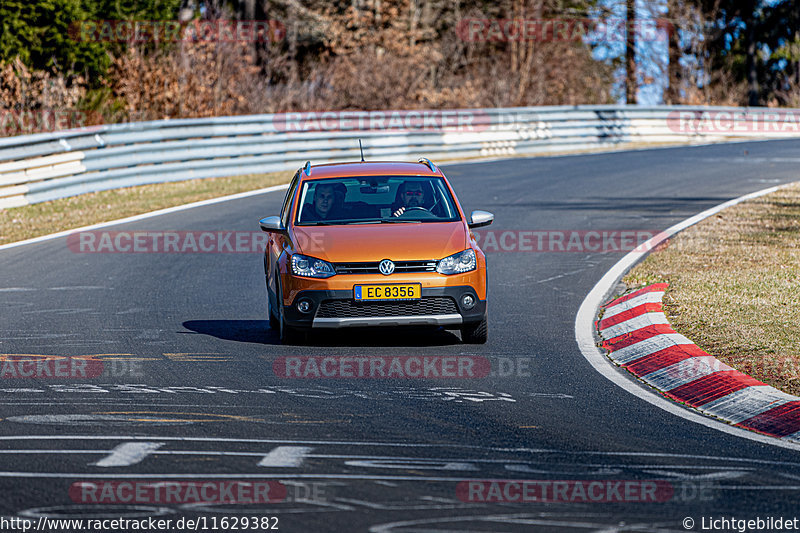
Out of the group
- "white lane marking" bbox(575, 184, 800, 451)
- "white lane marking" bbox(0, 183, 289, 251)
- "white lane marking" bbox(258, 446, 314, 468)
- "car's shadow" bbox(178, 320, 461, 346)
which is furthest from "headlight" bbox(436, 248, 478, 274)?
"white lane marking" bbox(0, 183, 289, 251)

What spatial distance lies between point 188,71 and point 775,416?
855 inches

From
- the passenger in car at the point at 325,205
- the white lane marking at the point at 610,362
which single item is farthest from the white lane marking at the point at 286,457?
the passenger in car at the point at 325,205

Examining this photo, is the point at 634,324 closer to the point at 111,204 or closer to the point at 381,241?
the point at 381,241

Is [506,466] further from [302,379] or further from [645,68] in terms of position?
[645,68]

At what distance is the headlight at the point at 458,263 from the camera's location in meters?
9.88

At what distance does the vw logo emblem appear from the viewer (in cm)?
973

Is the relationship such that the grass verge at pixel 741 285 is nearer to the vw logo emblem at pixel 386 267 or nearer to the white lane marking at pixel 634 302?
the white lane marking at pixel 634 302

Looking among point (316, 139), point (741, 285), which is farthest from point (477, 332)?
point (316, 139)

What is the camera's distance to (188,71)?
26953mm

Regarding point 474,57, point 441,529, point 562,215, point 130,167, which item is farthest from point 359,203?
point 474,57

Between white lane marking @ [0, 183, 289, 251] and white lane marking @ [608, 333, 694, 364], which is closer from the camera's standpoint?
white lane marking @ [608, 333, 694, 364]

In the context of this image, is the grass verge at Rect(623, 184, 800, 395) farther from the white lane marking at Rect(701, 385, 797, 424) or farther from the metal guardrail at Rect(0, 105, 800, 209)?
the metal guardrail at Rect(0, 105, 800, 209)

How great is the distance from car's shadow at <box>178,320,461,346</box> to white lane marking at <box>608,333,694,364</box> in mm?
1518

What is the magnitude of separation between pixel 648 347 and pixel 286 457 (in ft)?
13.7
